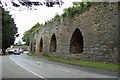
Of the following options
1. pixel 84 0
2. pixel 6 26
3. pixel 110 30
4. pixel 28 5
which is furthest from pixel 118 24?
pixel 6 26

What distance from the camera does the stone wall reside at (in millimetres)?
28797

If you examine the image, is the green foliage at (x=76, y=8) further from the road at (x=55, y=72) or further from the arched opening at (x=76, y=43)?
the road at (x=55, y=72)

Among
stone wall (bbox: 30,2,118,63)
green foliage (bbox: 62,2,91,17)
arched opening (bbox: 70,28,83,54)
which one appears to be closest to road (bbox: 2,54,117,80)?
stone wall (bbox: 30,2,118,63)

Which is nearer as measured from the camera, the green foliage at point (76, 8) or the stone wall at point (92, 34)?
the stone wall at point (92, 34)

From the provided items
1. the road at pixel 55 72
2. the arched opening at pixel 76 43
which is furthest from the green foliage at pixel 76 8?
the road at pixel 55 72

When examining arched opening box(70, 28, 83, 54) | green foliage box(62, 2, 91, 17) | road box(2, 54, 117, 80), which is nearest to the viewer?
road box(2, 54, 117, 80)

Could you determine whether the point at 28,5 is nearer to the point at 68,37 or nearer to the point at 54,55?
the point at 68,37

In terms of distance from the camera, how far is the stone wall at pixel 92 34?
28.8 meters

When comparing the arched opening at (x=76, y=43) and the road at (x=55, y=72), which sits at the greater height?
the arched opening at (x=76, y=43)

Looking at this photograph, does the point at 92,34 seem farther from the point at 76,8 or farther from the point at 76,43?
the point at 76,43

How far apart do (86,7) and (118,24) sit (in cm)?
704

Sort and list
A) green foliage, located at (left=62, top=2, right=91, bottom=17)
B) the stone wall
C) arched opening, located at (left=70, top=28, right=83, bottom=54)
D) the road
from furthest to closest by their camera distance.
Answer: arched opening, located at (left=70, top=28, right=83, bottom=54), green foliage, located at (left=62, top=2, right=91, bottom=17), the stone wall, the road

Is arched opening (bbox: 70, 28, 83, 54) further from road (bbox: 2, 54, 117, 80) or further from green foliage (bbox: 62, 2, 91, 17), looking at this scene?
road (bbox: 2, 54, 117, 80)

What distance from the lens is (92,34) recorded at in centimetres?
3272
